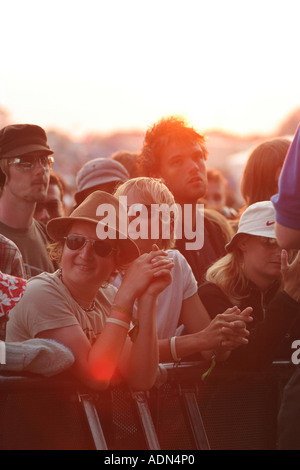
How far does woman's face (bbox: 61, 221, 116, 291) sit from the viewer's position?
3188 mm

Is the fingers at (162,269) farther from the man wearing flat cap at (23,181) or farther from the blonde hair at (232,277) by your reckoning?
the man wearing flat cap at (23,181)

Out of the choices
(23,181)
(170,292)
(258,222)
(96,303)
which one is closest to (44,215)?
(23,181)

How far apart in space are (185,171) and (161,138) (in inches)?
11.5

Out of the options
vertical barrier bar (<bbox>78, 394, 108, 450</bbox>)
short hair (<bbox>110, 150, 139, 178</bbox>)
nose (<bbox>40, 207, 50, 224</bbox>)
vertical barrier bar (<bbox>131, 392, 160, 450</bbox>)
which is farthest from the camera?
short hair (<bbox>110, 150, 139, 178</bbox>)

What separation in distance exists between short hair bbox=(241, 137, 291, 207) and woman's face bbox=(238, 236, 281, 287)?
1105 millimetres

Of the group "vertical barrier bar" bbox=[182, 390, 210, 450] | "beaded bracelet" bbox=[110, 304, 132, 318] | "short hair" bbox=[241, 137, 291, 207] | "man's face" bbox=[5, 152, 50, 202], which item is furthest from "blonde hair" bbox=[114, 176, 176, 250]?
"short hair" bbox=[241, 137, 291, 207]

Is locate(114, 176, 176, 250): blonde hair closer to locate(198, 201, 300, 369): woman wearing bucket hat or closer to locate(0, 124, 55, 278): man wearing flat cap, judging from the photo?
locate(198, 201, 300, 369): woman wearing bucket hat

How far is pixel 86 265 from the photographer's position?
3186mm

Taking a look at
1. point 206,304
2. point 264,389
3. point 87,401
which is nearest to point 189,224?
point 206,304

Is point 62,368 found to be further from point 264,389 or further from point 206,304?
point 206,304

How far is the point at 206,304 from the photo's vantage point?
388cm

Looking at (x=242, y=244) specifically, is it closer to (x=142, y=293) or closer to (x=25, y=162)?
(x=142, y=293)
